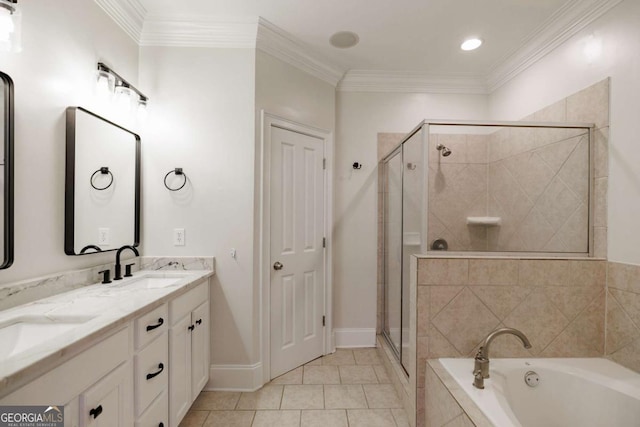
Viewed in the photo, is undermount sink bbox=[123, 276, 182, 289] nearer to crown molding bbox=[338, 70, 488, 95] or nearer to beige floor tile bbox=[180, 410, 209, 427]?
beige floor tile bbox=[180, 410, 209, 427]

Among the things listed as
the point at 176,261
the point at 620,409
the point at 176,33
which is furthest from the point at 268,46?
the point at 620,409

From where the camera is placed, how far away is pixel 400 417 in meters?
1.84

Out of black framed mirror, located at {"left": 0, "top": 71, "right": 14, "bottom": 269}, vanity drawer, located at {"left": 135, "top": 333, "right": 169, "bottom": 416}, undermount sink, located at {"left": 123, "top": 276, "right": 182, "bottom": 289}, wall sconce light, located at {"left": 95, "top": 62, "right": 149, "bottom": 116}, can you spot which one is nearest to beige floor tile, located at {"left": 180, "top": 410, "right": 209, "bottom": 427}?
vanity drawer, located at {"left": 135, "top": 333, "right": 169, "bottom": 416}

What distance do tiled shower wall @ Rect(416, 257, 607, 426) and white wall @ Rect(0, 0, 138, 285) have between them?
1.99 meters

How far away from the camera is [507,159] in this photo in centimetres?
198

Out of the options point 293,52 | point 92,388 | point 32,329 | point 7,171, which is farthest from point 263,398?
point 293,52

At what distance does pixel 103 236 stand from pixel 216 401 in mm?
1349

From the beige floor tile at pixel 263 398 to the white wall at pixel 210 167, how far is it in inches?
8.8

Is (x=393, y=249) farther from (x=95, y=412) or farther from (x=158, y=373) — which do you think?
(x=95, y=412)

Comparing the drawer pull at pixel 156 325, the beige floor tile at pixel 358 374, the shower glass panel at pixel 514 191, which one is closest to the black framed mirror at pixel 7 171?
the drawer pull at pixel 156 325

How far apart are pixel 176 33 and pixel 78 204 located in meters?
1.44

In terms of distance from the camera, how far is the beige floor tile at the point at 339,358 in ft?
8.25

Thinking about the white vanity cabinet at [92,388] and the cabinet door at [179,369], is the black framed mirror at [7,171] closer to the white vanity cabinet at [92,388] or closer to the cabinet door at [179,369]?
the white vanity cabinet at [92,388]

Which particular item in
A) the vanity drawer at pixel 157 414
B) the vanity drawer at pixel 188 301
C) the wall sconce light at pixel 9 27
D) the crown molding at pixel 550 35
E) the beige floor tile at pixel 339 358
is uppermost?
the crown molding at pixel 550 35
